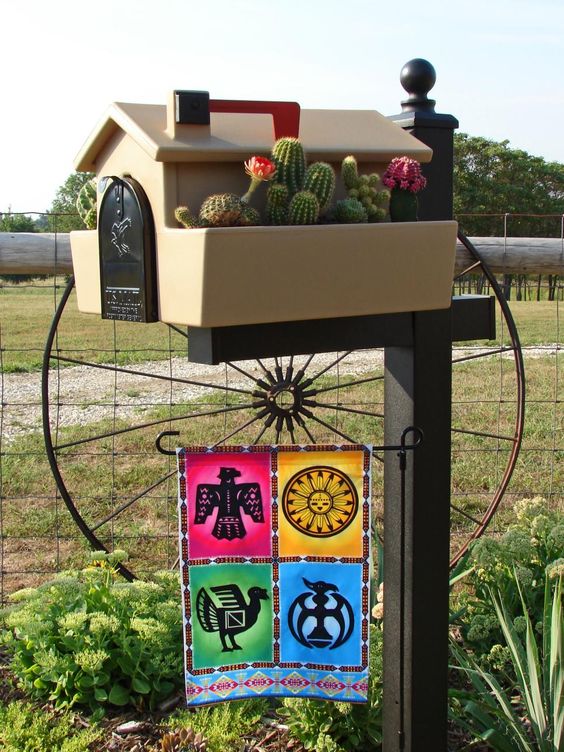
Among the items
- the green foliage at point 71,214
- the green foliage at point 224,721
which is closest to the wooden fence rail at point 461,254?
the green foliage at point 71,214

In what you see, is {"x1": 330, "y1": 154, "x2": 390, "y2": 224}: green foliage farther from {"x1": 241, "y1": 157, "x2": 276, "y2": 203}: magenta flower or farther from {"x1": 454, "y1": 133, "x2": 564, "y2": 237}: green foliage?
{"x1": 454, "y1": 133, "x2": 564, "y2": 237}: green foliage

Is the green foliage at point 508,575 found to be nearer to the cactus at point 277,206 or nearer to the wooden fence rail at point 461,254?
the wooden fence rail at point 461,254

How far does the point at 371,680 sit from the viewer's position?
2.23 metres

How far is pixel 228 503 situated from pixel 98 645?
831mm

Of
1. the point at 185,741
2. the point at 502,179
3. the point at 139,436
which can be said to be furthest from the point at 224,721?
the point at 502,179

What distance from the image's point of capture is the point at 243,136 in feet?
5.17

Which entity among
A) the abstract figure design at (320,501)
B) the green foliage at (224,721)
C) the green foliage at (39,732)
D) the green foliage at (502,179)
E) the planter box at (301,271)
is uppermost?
the green foliage at (502,179)

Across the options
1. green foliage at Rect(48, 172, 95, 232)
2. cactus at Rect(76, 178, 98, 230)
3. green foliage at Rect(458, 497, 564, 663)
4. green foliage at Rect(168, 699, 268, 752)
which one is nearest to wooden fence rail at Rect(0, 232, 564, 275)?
green foliage at Rect(48, 172, 95, 232)

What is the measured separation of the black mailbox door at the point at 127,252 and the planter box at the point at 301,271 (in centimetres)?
4

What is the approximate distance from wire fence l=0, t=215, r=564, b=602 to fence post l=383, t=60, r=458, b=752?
95 centimetres

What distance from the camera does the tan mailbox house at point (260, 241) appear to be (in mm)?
1449

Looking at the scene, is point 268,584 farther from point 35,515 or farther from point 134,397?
point 134,397

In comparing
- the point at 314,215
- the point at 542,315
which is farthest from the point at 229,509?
the point at 542,315

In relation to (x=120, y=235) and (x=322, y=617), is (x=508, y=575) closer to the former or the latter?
(x=322, y=617)
